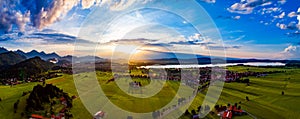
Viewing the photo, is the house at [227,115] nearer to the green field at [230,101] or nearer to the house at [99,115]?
the green field at [230,101]

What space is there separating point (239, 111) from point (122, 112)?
1216 cm

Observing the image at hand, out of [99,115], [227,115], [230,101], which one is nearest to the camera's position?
[99,115]

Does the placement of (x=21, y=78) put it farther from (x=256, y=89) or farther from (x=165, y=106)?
(x=256, y=89)

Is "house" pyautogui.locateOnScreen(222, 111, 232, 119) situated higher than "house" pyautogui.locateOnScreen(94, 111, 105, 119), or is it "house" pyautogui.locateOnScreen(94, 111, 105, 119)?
"house" pyautogui.locateOnScreen(94, 111, 105, 119)

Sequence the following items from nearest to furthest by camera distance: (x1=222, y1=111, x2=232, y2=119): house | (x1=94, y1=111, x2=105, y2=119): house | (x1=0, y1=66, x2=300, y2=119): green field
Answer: (x1=94, y1=111, x2=105, y2=119): house < (x1=222, y1=111, x2=232, y2=119): house < (x1=0, y1=66, x2=300, y2=119): green field

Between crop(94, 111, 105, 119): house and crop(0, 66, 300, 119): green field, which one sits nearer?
crop(94, 111, 105, 119): house

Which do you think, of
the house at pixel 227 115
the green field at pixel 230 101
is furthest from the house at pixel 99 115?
the house at pixel 227 115

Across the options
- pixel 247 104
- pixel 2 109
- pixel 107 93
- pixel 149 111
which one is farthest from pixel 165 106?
pixel 2 109

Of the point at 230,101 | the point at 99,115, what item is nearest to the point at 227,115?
the point at 230,101

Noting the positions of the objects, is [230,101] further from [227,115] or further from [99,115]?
[99,115]

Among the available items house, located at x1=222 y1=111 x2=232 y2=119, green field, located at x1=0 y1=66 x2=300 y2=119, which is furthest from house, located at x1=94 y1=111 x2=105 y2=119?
house, located at x1=222 y1=111 x2=232 y2=119

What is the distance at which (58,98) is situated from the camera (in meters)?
34.2

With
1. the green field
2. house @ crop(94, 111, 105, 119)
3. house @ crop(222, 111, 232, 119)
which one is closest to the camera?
house @ crop(94, 111, 105, 119)

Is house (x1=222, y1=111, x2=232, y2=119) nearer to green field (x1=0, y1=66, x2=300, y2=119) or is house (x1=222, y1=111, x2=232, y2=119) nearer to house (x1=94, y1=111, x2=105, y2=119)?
green field (x1=0, y1=66, x2=300, y2=119)
